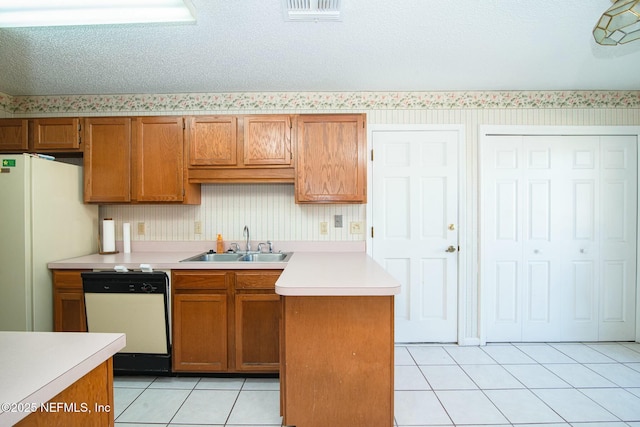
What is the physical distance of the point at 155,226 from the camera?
2.85 meters

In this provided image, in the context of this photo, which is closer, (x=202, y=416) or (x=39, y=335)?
(x=39, y=335)

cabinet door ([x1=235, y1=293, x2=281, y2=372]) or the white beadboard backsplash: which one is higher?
the white beadboard backsplash

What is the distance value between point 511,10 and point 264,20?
1.39 metres

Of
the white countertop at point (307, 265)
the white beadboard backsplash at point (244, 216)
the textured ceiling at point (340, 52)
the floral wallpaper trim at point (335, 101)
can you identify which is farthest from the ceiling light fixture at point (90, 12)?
the white countertop at point (307, 265)

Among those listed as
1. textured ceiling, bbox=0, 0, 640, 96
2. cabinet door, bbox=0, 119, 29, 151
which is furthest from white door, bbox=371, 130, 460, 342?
cabinet door, bbox=0, 119, 29, 151

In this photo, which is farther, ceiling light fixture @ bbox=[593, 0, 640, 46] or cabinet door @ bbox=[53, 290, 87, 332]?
cabinet door @ bbox=[53, 290, 87, 332]

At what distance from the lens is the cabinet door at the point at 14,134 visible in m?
2.54

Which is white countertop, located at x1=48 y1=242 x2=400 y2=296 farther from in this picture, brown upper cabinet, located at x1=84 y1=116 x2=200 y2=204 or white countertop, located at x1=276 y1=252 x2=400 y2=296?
brown upper cabinet, located at x1=84 y1=116 x2=200 y2=204

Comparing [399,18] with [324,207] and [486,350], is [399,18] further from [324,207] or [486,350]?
[486,350]

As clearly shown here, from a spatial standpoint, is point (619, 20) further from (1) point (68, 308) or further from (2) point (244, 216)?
(1) point (68, 308)

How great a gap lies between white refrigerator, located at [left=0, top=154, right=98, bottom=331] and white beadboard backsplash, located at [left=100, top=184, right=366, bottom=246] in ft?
1.98

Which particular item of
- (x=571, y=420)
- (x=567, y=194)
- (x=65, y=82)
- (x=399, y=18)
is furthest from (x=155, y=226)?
(x=567, y=194)

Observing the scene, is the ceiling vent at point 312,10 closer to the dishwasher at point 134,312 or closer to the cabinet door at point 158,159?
the cabinet door at point 158,159

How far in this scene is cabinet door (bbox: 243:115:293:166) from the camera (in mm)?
2529
